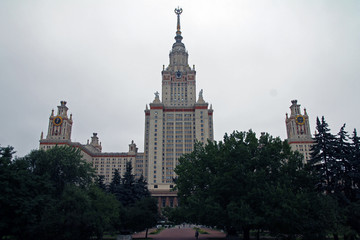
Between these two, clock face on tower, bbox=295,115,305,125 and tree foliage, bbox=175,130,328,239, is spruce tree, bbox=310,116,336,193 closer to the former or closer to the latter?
tree foliage, bbox=175,130,328,239

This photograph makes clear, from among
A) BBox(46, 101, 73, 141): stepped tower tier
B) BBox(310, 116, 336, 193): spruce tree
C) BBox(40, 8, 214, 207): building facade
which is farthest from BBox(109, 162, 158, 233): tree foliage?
BBox(46, 101, 73, 141): stepped tower tier

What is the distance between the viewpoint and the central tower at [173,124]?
10923 centimetres

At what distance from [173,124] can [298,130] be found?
53.5 m

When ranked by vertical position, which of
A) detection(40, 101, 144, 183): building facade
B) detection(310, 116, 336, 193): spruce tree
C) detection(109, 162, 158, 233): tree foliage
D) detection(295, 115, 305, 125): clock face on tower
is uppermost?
detection(295, 115, 305, 125): clock face on tower

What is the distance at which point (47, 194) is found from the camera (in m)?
29.6

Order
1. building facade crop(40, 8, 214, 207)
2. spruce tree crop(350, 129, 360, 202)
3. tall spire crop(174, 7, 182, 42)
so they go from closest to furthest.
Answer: spruce tree crop(350, 129, 360, 202), building facade crop(40, 8, 214, 207), tall spire crop(174, 7, 182, 42)

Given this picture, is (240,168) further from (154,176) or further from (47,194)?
(154,176)

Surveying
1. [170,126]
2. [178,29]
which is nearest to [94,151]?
[170,126]

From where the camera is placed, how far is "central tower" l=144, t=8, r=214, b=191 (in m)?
109

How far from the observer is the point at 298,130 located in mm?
120438

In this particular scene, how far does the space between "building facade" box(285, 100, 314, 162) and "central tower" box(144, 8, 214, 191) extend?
113 feet

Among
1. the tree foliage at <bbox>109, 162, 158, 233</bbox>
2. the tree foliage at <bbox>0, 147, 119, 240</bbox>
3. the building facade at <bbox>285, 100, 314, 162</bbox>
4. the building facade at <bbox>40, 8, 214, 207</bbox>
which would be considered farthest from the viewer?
the building facade at <bbox>285, 100, 314, 162</bbox>

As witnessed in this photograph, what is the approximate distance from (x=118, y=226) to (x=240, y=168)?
69.9 feet

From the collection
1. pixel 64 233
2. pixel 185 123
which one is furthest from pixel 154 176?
pixel 64 233
